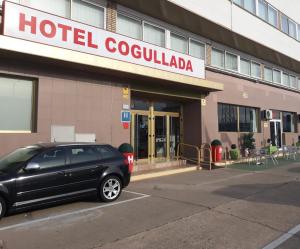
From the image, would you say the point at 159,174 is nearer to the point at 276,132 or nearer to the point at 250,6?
the point at 250,6

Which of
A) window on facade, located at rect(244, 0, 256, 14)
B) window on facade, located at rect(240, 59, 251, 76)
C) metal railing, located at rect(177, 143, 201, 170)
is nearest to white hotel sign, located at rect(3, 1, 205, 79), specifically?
metal railing, located at rect(177, 143, 201, 170)

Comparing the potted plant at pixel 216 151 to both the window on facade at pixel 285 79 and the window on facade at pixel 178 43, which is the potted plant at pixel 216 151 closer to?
the window on facade at pixel 178 43

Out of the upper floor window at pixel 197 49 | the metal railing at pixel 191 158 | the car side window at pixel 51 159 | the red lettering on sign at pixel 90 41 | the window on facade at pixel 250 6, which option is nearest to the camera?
the car side window at pixel 51 159

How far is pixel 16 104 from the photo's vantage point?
10453 millimetres

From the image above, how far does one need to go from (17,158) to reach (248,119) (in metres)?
16.1

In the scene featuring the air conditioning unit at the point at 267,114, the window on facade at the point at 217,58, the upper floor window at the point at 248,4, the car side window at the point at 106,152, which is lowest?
the car side window at the point at 106,152

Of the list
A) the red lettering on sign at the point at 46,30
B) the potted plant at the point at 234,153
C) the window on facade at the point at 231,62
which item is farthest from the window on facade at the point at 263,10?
the red lettering on sign at the point at 46,30

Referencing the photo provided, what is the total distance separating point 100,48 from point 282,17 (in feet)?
57.7

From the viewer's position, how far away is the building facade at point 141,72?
10.3 m

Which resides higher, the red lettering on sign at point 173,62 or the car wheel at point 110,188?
the red lettering on sign at point 173,62

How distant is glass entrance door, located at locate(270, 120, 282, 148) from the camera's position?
2328cm

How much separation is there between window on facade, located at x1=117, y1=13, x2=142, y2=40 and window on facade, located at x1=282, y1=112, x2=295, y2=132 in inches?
607

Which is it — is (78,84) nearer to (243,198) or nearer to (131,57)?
(131,57)

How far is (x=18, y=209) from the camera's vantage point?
6.74 m
